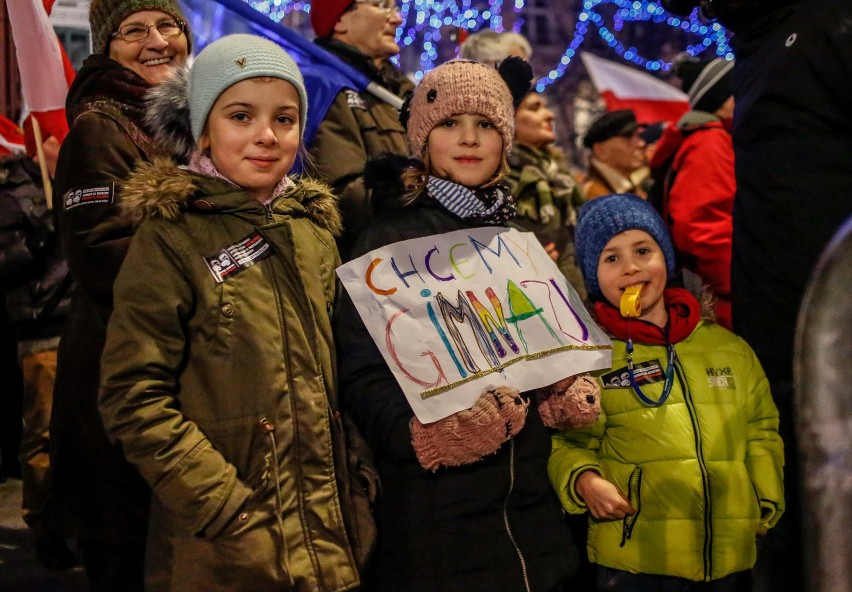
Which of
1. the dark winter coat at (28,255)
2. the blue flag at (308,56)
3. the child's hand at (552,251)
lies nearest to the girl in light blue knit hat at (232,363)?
the blue flag at (308,56)

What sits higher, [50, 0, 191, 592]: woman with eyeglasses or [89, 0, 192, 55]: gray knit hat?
[89, 0, 192, 55]: gray knit hat

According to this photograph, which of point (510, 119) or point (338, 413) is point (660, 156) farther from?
point (338, 413)

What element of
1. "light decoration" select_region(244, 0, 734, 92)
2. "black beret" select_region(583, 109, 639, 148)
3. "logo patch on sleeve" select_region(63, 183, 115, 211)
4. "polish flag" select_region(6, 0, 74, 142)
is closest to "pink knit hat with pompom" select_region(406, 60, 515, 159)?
"logo patch on sleeve" select_region(63, 183, 115, 211)

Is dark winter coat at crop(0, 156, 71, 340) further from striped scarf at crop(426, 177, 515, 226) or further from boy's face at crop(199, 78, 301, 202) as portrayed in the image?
striped scarf at crop(426, 177, 515, 226)

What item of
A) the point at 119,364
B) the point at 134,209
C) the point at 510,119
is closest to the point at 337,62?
the point at 510,119

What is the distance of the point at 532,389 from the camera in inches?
97.7

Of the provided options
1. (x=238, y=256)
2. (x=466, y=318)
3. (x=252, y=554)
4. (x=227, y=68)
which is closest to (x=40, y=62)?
(x=227, y=68)

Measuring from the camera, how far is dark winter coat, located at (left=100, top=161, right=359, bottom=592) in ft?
6.73

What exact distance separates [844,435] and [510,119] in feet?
6.54

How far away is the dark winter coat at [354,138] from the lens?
3.25 metres

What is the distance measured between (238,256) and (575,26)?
23.1 m

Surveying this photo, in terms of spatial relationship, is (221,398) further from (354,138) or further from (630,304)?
(354,138)

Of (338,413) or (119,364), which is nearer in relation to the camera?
(119,364)

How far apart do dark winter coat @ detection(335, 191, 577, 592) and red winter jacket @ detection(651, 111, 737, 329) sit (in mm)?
1700
